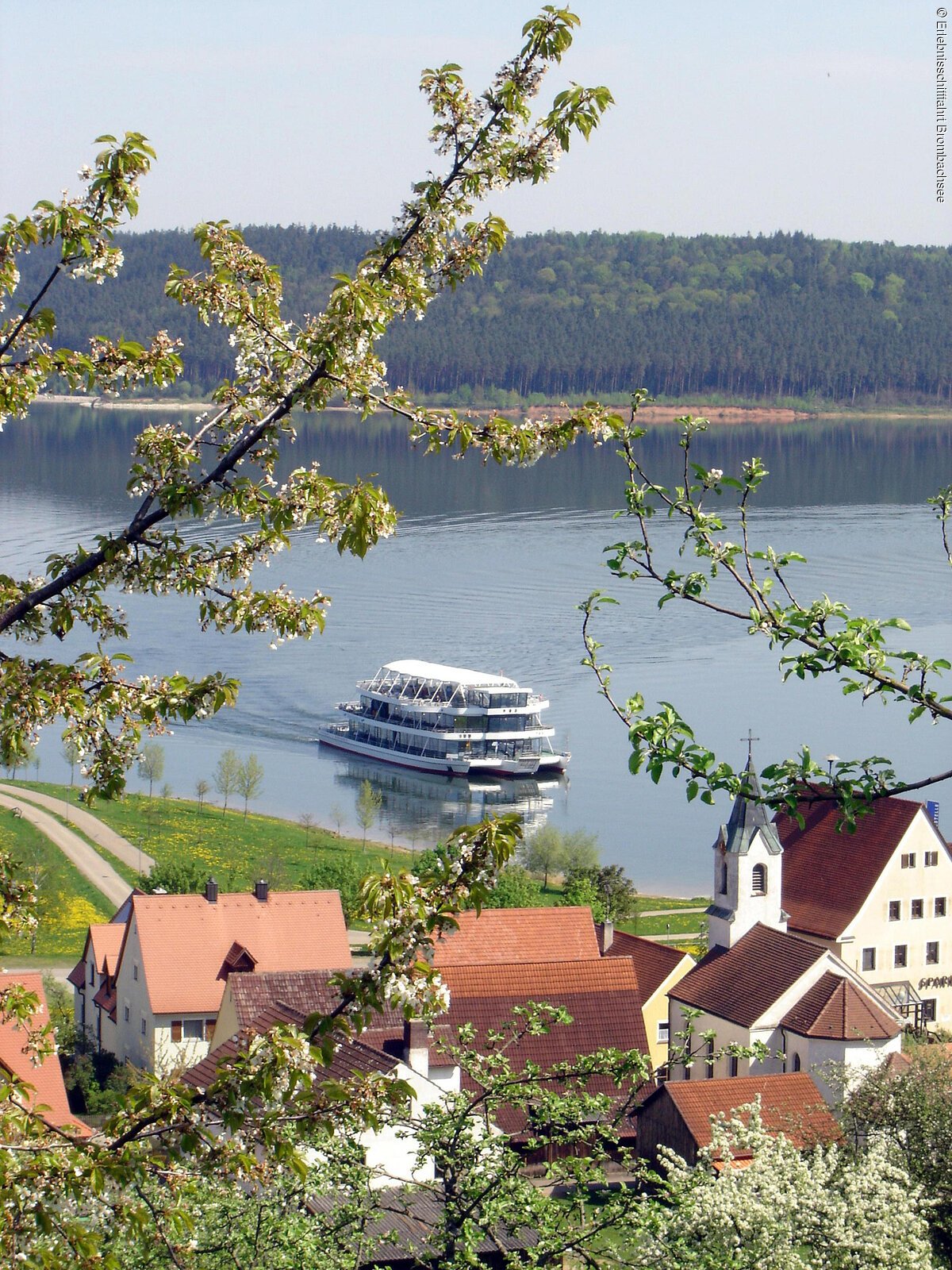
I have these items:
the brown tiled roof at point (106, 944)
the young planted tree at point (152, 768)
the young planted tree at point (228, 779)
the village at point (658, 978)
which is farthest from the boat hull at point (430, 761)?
the brown tiled roof at point (106, 944)

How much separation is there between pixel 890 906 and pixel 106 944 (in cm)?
1662

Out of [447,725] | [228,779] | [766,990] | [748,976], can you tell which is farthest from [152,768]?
[766,990]

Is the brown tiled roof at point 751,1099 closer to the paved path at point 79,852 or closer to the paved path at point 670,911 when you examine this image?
the paved path at point 670,911

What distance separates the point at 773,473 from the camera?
163000mm

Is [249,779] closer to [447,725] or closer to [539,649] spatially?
[447,725]

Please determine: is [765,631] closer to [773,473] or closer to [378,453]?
[773,473]

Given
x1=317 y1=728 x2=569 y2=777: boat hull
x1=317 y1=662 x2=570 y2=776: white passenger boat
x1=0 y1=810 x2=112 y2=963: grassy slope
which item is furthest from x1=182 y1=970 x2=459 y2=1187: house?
x1=317 y1=662 x2=570 y2=776: white passenger boat

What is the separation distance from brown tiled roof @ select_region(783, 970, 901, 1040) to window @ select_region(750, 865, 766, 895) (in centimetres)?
350

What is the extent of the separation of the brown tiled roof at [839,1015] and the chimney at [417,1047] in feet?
34.1

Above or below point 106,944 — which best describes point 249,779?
above

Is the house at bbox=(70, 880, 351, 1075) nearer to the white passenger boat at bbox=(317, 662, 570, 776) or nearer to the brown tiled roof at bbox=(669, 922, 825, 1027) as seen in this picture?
the brown tiled roof at bbox=(669, 922, 825, 1027)

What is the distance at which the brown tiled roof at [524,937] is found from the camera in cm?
2950

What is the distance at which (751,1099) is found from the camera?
1024 inches

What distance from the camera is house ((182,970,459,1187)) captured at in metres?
18.2
